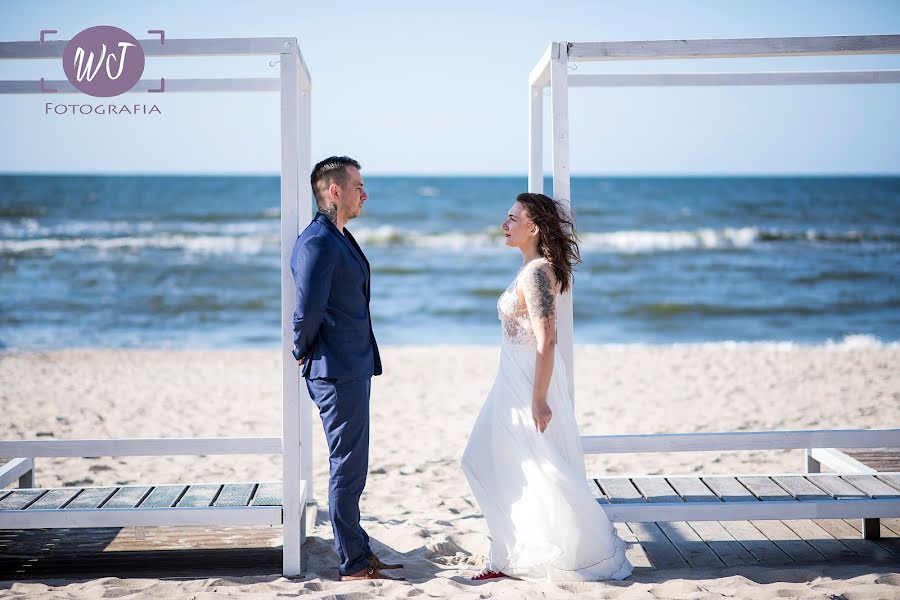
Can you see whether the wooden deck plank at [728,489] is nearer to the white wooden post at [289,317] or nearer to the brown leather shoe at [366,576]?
the brown leather shoe at [366,576]

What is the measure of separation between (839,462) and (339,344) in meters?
2.85

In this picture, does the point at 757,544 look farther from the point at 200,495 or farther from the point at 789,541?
the point at 200,495

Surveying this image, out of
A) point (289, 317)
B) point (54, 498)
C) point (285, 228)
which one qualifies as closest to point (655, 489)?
point (289, 317)

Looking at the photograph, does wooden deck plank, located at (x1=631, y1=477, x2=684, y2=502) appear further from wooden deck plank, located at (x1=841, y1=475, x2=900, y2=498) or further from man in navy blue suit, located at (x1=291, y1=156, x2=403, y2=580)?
man in navy blue suit, located at (x1=291, y1=156, x2=403, y2=580)

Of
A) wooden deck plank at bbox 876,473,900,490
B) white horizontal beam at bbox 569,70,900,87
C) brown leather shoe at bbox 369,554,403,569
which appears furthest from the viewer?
white horizontal beam at bbox 569,70,900,87

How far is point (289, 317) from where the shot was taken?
3.67 meters

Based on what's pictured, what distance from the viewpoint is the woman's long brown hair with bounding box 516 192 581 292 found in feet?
11.8

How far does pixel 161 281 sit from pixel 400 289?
18.6ft

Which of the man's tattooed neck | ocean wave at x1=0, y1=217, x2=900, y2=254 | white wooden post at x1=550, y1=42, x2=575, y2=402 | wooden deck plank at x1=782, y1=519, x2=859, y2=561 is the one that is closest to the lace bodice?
white wooden post at x1=550, y1=42, x2=575, y2=402

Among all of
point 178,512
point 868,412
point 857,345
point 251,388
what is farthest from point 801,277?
point 178,512

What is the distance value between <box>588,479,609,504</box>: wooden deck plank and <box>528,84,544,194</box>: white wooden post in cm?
155

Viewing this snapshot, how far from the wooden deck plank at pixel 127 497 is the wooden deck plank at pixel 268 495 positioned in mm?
535

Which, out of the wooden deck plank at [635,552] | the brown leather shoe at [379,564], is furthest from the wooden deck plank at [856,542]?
the brown leather shoe at [379,564]

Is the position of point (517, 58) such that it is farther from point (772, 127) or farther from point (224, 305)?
point (224, 305)
